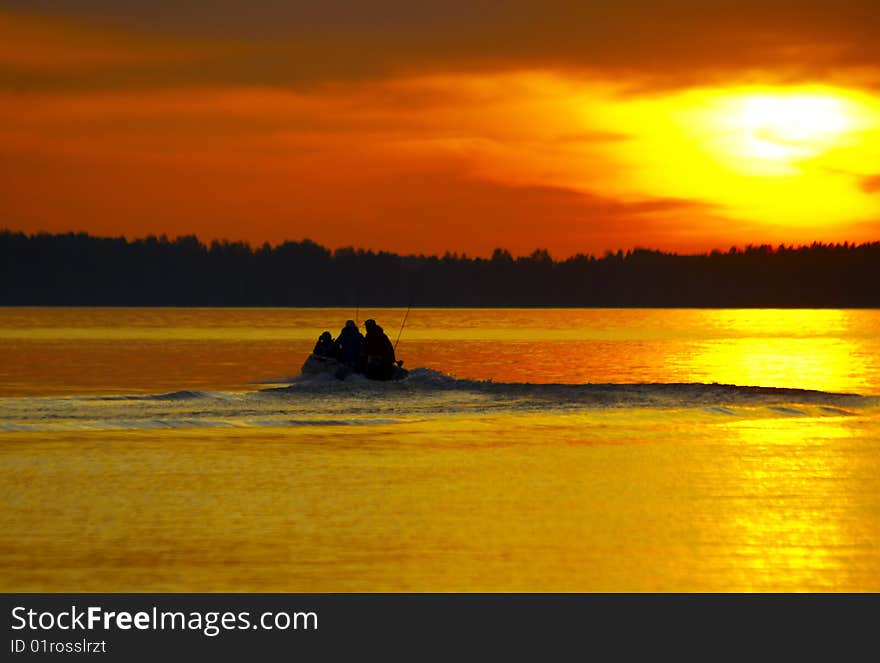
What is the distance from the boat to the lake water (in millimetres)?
465

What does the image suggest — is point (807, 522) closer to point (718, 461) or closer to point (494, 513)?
point (494, 513)

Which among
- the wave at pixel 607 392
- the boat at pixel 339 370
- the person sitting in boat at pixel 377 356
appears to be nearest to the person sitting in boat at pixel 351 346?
the boat at pixel 339 370

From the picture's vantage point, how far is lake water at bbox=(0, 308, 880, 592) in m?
16.3

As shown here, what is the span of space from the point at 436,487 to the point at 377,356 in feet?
60.0

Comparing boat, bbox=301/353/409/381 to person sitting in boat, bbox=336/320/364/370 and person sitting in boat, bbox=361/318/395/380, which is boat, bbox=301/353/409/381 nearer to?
person sitting in boat, bbox=361/318/395/380

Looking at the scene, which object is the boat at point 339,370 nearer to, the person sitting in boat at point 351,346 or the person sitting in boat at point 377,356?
the person sitting in boat at point 377,356

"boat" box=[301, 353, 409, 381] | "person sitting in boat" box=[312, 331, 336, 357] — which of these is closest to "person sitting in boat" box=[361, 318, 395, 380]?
"boat" box=[301, 353, 409, 381]

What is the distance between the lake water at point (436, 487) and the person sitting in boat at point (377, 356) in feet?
1.76

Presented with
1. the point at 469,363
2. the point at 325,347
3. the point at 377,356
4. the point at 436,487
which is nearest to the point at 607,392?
the point at 377,356

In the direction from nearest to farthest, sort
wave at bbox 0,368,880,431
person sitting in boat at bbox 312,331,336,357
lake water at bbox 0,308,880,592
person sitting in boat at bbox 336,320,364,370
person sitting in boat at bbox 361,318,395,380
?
lake water at bbox 0,308,880,592
wave at bbox 0,368,880,431
person sitting in boat at bbox 361,318,395,380
person sitting in boat at bbox 336,320,364,370
person sitting in boat at bbox 312,331,336,357

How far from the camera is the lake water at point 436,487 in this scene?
16.3m

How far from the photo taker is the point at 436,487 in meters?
22.5

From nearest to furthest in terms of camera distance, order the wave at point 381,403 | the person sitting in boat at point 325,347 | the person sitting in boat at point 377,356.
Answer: the wave at point 381,403, the person sitting in boat at point 377,356, the person sitting in boat at point 325,347
